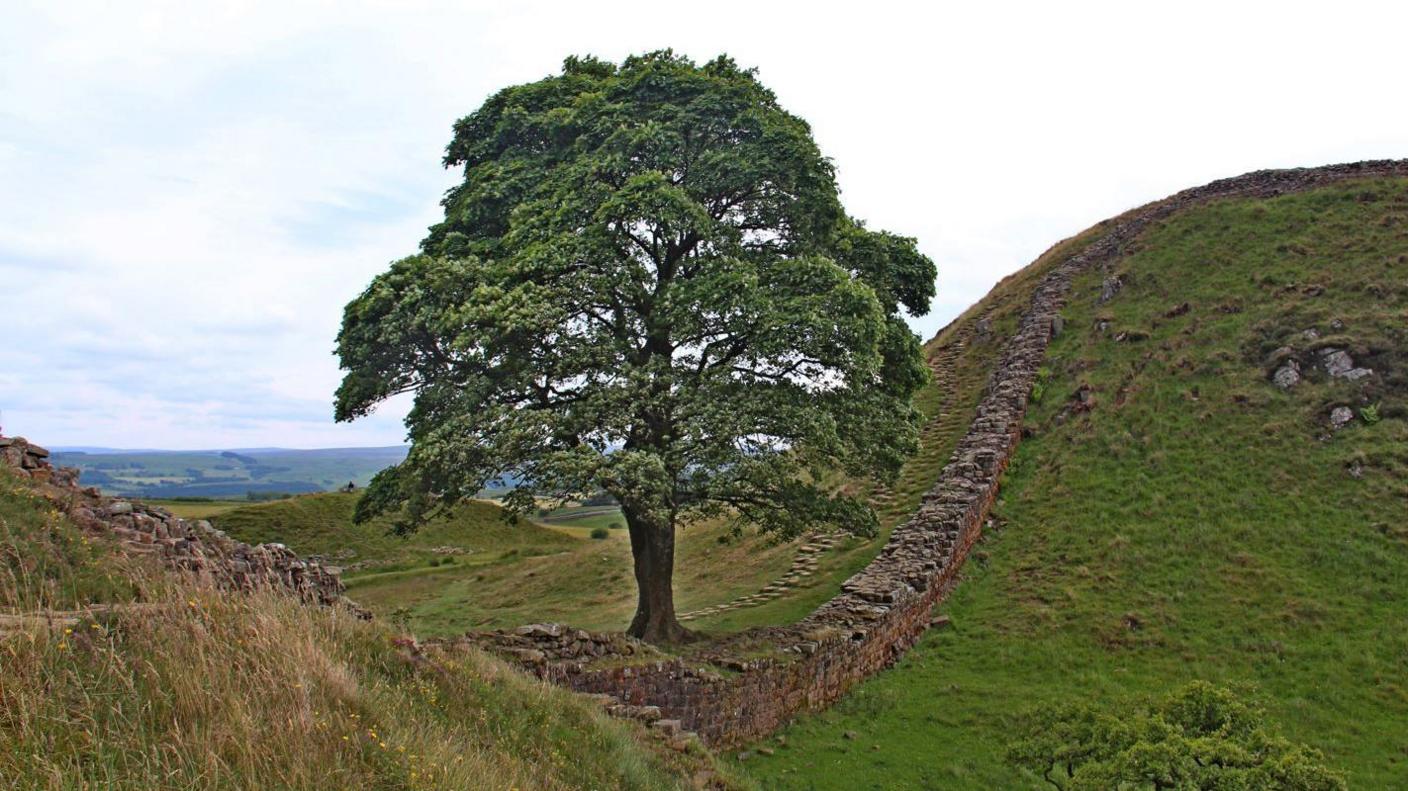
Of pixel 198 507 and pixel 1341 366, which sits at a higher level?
pixel 1341 366

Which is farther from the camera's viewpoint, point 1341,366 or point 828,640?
point 1341,366

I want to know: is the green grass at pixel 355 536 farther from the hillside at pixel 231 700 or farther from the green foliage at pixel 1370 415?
the green foliage at pixel 1370 415

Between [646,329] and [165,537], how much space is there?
9.60m

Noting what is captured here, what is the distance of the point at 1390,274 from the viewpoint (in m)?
30.8

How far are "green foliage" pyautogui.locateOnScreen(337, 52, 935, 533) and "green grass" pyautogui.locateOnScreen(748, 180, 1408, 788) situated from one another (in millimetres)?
4970

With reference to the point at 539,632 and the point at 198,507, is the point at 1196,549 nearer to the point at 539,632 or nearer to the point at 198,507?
the point at 539,632

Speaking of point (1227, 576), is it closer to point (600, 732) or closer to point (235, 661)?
point (600, 732)

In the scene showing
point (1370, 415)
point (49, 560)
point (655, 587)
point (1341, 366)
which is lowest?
point (655, 587)

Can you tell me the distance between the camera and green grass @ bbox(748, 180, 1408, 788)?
48.1 feet

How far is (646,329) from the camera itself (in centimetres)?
1706

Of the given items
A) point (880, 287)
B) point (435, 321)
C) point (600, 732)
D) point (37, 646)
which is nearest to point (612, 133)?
point (435, 321)

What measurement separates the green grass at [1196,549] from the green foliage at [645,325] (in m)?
4.97

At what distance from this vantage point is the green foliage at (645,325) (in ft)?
49.5

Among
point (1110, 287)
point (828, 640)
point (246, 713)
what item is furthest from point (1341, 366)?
point (246, 713)
